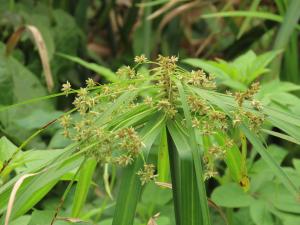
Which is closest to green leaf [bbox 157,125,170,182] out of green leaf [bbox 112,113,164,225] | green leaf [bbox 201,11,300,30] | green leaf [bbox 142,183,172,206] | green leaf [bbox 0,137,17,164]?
green leaf [bbox 112,113,164,225]

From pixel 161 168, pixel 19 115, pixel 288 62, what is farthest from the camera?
pixel 288 62

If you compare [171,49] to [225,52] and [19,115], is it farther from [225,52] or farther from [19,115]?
[19,115]

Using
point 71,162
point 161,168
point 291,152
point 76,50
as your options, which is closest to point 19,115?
point 76,50

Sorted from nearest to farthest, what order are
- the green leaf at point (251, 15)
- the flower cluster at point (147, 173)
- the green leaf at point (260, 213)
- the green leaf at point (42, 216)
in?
the flower cluster at point (147, 173) → the green leaf at point (42, 216) → the green leaf at point (260, 213) → the green leaf at point (251, 15)

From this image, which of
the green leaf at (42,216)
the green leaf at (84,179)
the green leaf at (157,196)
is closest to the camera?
the green leaf at (84,179)

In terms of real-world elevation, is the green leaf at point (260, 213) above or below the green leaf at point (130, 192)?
above

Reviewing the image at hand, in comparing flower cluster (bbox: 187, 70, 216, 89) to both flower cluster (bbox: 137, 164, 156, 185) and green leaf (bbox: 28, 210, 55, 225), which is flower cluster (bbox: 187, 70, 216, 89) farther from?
green leaf (bbox: 28, 210, 55, 225)

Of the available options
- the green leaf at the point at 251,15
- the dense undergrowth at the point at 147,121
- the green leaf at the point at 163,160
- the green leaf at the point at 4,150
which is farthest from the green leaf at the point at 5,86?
the green leaf at the point at 163,160

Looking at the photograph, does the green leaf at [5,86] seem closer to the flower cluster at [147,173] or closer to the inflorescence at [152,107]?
the inflorescence at [152,107]

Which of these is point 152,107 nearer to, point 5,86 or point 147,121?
point 147,121
